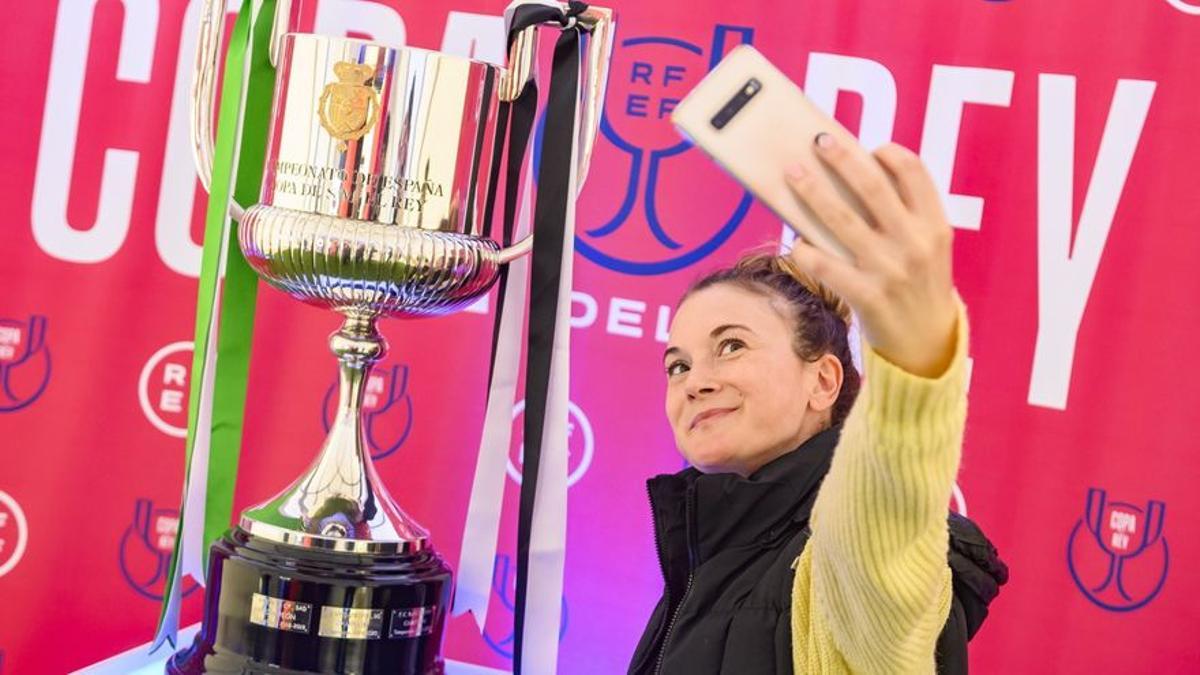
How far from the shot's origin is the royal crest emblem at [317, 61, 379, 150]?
1.43 metres

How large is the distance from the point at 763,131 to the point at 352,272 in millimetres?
700

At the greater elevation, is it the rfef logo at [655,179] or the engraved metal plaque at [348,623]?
the rfef logo at [655,179]

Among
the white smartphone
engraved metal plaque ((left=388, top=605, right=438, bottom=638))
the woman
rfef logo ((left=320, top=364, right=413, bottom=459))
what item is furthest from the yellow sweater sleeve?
rfef logo ((left=320, top=364, right=413, bottom=459))

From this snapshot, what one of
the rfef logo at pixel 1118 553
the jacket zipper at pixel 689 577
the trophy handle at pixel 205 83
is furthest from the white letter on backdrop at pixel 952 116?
the trophy handle at pixel 205 83

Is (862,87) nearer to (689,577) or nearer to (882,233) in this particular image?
(689,577)

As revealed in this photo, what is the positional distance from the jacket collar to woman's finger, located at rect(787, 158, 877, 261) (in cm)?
53

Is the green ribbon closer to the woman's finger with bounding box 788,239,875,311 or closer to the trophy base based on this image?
the trophy base

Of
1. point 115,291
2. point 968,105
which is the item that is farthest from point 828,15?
point 115,291

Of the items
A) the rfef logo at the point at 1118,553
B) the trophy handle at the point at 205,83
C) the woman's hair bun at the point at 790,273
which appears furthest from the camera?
the rfef logo at the point at 1118,553

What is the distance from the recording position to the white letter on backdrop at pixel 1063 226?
1811mm

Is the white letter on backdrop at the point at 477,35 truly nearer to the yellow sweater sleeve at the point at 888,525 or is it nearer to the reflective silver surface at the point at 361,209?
the reflective silver surface at the point at 361,209

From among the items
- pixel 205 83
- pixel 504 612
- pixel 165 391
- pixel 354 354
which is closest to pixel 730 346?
pixel 354 354

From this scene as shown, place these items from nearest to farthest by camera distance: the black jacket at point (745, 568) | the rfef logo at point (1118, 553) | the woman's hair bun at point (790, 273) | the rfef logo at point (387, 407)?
the black jacket at point (745, 568)
the woman's hair bun at point (790, 273)
the rfef logo at point (1118, 553)
the rfef logo at point (387, 407)

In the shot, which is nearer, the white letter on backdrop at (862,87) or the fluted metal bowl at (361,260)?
the fluted metal bowl at (361,260)
